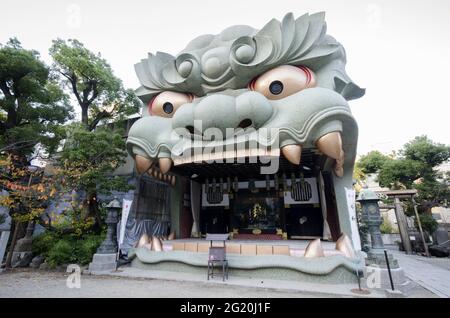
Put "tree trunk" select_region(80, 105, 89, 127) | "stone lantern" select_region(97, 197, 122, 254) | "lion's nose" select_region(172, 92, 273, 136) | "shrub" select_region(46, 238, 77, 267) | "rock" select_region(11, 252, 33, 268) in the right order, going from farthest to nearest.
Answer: "tree trunk" select_region(80, 105, 89, 127) < "rock" select_region(11, 252, 33, 268) < "shrub" select_region(46, 238, 77, 267) < "stone lantern" select_region(97, 197, 122, 254) < "lion's nose" select_region(172, 92, 273, 136)

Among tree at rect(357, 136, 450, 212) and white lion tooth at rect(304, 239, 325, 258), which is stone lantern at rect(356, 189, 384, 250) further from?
tree at rect(357, 136, 450, 212)

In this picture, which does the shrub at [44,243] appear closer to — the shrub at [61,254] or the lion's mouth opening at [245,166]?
the shrub at [61,254]

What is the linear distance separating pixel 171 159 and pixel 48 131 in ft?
20.8

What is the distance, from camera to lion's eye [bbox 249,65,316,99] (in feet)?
27.8

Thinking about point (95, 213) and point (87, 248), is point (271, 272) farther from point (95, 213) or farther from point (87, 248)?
point (95, 213)

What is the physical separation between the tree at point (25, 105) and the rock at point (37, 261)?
4.30m

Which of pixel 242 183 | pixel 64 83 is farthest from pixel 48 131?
pixel 242 183

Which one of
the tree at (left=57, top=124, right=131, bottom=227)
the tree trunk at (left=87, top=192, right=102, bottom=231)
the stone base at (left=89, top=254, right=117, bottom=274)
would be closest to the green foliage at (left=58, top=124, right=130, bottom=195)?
the tree at (left=57, top=124, right=131, bottom=227)

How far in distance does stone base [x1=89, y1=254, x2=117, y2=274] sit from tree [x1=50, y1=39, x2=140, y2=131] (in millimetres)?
6787

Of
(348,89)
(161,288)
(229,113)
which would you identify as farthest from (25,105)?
(348,89)

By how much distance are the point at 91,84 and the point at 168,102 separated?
5.07 metres

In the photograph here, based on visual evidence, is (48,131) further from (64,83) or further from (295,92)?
(295,92)

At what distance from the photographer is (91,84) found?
39.5 feet
